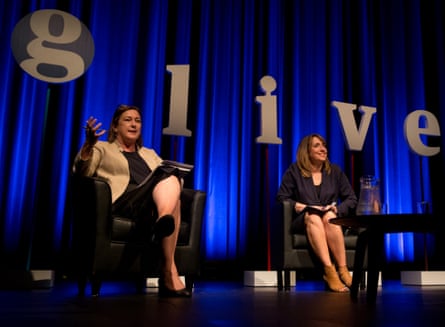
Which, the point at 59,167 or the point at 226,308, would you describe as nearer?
the point at 226,308

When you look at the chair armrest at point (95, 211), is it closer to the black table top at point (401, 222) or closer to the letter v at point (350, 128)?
the black table top at point (401, 222)

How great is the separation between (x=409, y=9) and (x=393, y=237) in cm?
213

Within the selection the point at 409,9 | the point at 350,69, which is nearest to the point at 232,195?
the point at 350,69

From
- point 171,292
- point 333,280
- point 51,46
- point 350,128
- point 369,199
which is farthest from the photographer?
point 350,128

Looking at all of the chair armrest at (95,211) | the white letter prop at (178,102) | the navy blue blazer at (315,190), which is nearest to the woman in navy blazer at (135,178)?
the chair armrest at (95,211)

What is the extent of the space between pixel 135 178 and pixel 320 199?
3.61 feet

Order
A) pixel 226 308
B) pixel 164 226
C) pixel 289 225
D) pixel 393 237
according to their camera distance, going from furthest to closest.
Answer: pixel 393 237 → pixel 289 225 → pixel 164 226 → pixel 226 308

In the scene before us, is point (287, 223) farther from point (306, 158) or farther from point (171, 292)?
point (171, 292)

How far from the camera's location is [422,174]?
3.98 m

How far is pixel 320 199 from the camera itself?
8.81 ft

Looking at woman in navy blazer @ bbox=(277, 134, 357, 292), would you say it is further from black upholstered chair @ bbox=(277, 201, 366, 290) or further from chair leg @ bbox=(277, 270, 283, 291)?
chair leg @ bbox=(277, 270, 283, 291)

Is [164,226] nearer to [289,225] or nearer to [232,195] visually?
[289,225]

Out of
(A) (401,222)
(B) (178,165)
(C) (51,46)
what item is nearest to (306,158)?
(B) (178,165)

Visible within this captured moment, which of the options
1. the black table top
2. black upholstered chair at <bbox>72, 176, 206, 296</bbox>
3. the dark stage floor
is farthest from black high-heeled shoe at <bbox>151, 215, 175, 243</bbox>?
the black table top
